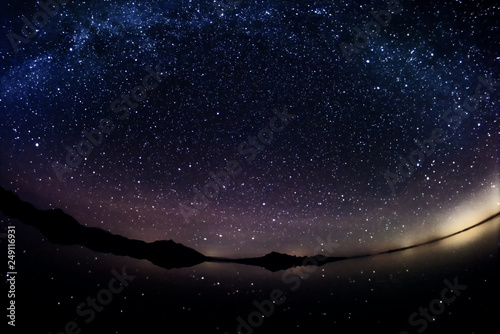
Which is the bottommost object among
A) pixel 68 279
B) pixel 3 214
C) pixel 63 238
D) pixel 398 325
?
pixel 398 325

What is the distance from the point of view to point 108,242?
6957 mm

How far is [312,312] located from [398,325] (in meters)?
1.10

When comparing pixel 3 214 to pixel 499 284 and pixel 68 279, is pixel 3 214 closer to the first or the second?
pixel 68 279

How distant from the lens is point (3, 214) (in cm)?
643

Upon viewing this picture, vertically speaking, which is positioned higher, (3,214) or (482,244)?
(3,214)

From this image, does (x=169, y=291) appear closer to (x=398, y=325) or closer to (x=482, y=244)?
(x=398, y=325)

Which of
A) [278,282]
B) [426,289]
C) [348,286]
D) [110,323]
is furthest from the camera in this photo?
[278,282]

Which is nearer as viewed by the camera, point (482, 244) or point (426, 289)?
point (426, 289)

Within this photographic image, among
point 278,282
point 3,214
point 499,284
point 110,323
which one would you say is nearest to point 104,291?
point 110,323

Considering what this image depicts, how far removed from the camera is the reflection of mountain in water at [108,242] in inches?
260

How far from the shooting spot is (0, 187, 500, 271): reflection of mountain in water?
21.6 feet

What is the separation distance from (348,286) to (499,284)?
2.21 meters

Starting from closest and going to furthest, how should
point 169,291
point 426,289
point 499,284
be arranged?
point 499,284
point 426,289
point 169,291

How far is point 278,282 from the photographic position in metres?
5.97
